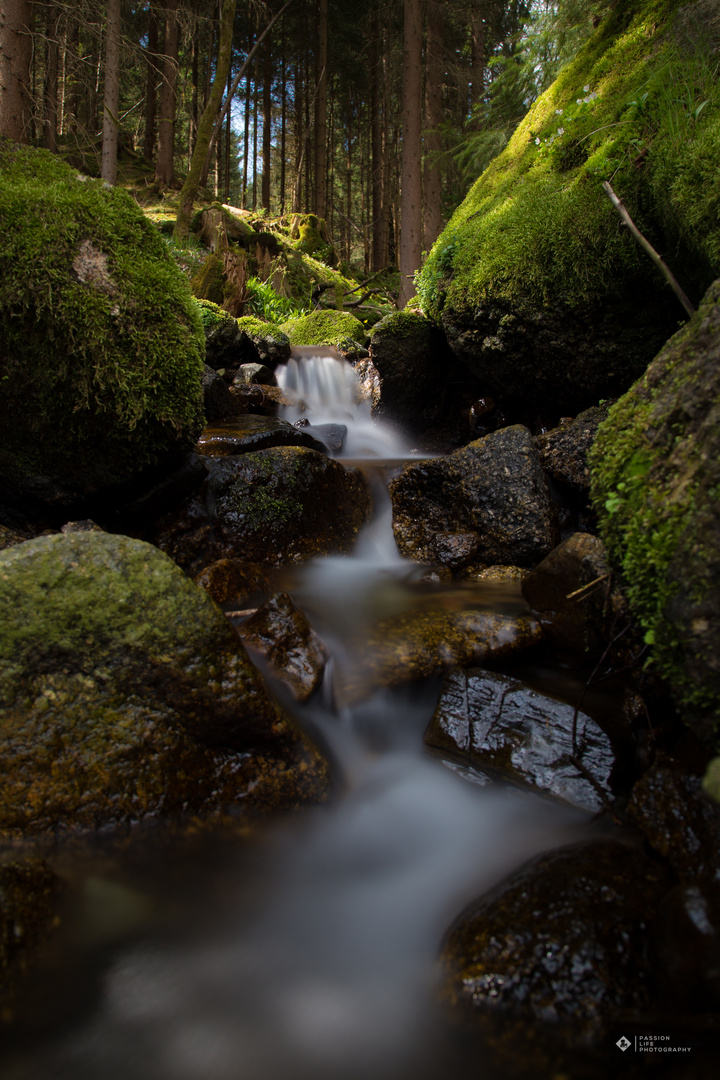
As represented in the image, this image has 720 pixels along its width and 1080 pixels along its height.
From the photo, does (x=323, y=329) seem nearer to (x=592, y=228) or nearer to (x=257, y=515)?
(x=592, y=228)

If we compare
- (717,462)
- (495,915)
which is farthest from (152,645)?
(717,462)

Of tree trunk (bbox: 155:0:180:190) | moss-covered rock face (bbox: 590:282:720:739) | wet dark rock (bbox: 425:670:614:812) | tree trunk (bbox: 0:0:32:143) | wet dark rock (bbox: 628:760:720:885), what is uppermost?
tree trunk (bbox: 155:0:180:190)

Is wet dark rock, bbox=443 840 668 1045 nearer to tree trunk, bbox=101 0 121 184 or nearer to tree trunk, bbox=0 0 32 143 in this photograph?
tree trunk, bbox=0 0 32 143

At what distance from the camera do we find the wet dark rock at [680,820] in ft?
6.18

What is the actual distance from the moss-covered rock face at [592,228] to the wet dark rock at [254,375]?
11.2 ft

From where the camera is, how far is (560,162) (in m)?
5.82

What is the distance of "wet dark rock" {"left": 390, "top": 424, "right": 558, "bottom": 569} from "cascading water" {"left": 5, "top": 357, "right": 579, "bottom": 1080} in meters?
2.28

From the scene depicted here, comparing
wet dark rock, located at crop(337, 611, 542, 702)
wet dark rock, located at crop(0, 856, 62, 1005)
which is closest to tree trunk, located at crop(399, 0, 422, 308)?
wet dark rock, located at crop(337, 611, 542, 702)

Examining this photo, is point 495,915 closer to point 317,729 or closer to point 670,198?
point 317,729

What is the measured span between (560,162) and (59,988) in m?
7.42

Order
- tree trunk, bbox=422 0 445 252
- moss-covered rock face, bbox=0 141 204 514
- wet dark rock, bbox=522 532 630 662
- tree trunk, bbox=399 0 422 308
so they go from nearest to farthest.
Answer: wet dark rock, bbox=522 532 630 662 < moss-covered rock face, bbox=0 141 204 514 < tree trunk, bbox=399 0 422 308 < tree trunk, bbox=422 0 445 252

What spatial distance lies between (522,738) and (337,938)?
1275 millimetres

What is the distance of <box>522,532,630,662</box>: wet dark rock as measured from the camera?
3.26 m

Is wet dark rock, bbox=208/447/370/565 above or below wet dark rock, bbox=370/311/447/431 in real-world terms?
below
